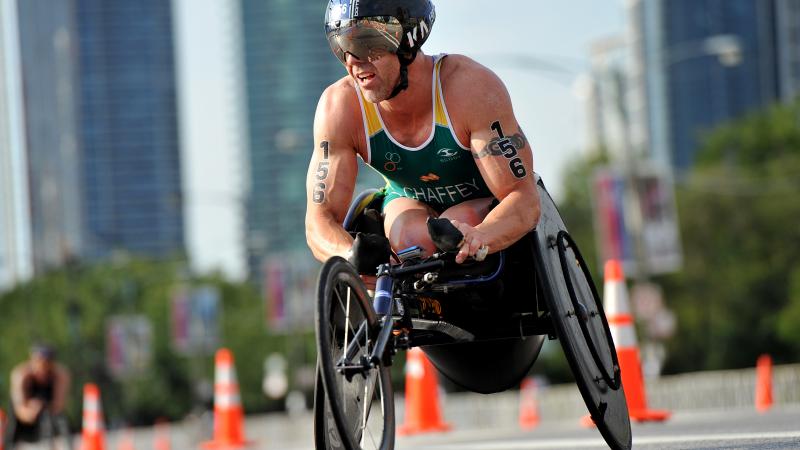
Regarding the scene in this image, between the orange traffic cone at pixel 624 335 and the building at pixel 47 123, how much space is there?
109184mm

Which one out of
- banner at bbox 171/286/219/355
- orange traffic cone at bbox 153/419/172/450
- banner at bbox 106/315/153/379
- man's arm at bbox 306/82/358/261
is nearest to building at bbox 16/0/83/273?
banner at bbox 106/315/153/379

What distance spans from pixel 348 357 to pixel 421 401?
870 cm

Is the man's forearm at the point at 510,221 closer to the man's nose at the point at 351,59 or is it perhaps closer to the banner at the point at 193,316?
the man's nose at the point at 351,59

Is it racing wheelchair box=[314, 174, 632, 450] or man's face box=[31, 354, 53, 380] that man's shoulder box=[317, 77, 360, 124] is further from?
man's face box=[31, 354, 53, 380]

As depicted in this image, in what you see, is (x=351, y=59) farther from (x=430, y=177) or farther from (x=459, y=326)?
(x=459, y=326)

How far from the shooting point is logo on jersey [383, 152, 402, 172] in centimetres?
755

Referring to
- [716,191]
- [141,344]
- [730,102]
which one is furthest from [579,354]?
[730,102]

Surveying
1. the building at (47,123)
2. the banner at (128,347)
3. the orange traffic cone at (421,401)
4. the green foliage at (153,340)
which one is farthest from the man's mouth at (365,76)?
the building at (47,123)

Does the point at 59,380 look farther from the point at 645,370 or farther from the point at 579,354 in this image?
the point at 645,370

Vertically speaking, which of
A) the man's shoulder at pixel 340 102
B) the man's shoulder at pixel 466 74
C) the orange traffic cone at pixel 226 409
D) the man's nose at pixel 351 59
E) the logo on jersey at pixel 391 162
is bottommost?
the orange traffic cone at pixel 226 409

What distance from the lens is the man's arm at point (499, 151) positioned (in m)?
7.35

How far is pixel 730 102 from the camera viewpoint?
181875 millimetres

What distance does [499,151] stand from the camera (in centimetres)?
740

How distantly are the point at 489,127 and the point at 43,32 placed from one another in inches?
6208
